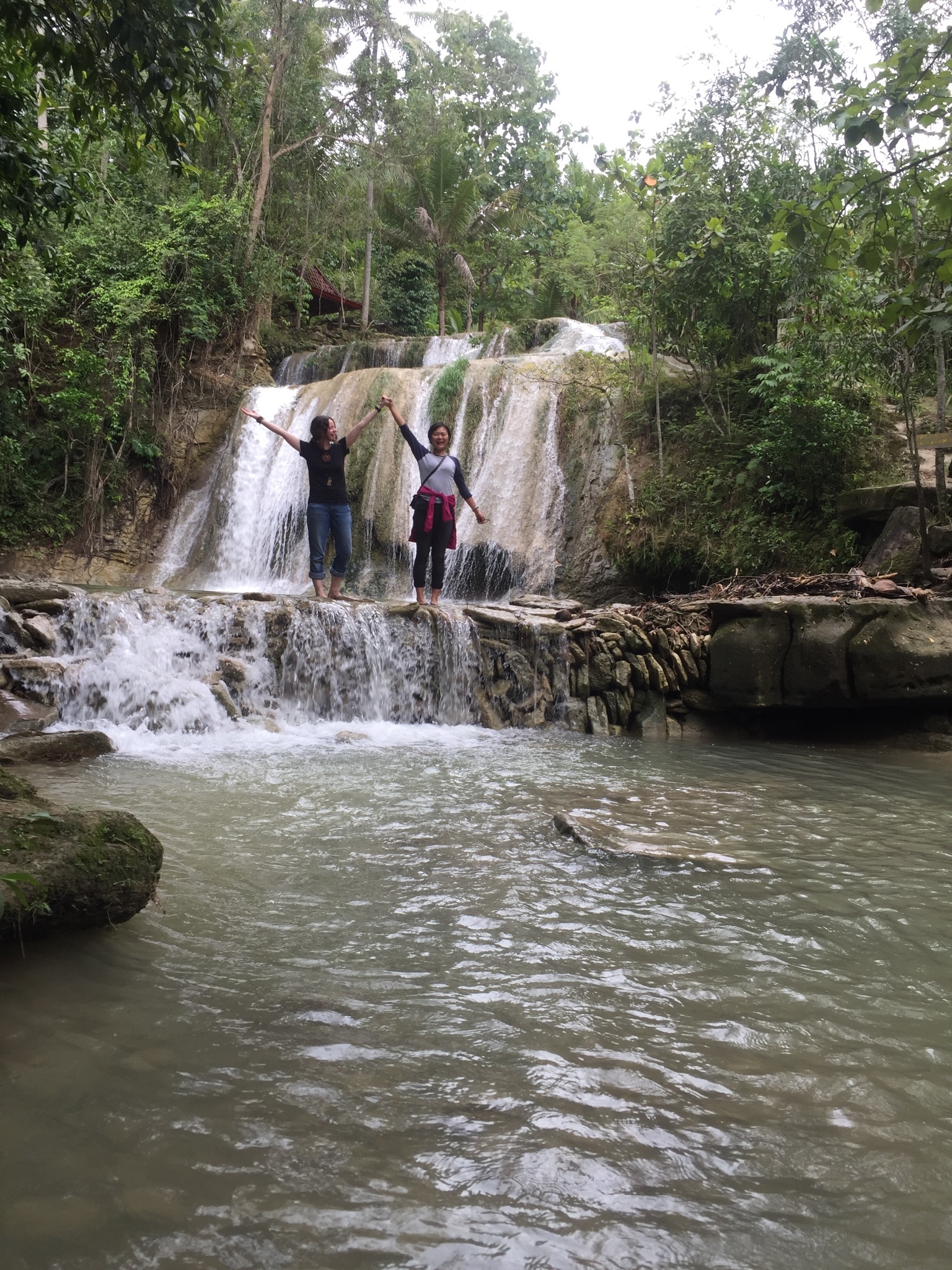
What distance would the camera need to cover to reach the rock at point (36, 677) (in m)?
6.62

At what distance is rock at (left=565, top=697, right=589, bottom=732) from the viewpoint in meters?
8.24

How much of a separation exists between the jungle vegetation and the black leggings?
12.3ft

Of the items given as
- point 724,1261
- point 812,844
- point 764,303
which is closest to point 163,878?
point 724,1261

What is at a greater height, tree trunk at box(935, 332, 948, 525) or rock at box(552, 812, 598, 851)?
tree trunk at box(935, 332, 948, 525)

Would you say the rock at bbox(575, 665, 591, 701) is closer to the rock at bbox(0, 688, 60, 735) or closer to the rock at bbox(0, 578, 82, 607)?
the rock at bbox(0, 688, 60, 735)

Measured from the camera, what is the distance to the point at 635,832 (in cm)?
409

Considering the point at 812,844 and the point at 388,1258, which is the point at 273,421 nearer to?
the point at 812,844

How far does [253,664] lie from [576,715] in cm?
315

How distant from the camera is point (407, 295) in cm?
2727

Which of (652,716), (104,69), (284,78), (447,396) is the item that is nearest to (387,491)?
(447,396)

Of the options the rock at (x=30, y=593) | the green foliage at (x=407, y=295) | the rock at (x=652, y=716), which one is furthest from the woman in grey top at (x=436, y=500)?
the green foliage at (x=407, y=295)

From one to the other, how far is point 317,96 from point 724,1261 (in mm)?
24169

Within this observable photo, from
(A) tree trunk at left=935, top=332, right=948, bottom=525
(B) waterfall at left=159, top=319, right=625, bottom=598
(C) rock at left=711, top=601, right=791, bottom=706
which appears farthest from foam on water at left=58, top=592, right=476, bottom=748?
(A) tree trunk at left=935, top=332, right=948, bottom=525

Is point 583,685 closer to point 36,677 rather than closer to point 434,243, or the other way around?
point 36,677
